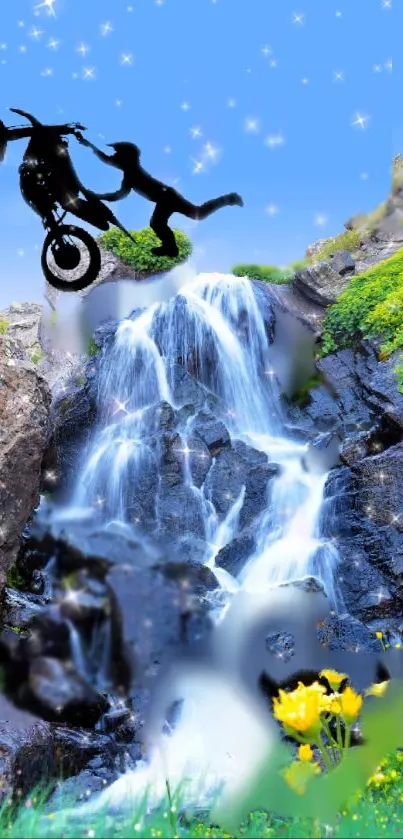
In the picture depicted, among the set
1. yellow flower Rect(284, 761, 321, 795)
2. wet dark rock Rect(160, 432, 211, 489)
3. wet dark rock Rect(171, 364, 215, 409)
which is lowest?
wet dark rock Rect(160, 432, 211, 489)

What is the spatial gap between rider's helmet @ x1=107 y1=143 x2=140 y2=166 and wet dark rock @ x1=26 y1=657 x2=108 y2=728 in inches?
211

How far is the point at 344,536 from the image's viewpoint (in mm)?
9602

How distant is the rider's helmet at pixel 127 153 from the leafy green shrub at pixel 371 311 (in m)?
10.5

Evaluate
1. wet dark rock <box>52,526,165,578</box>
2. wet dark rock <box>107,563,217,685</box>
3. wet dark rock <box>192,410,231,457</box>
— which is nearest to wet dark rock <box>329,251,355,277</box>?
wet dark rock <box>192,410,231,457</box>

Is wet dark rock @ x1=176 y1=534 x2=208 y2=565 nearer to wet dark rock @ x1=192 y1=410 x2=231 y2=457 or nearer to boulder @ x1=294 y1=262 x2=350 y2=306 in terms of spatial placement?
wet dark rock @ x1=192 y1=410 x2=231 y2=457

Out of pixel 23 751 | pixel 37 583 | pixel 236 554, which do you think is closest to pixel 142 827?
pixel 23 751

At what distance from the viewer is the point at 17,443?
701 cm

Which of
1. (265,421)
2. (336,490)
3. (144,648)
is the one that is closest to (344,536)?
(336,490)

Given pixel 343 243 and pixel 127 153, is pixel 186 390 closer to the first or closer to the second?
pixel 343 243

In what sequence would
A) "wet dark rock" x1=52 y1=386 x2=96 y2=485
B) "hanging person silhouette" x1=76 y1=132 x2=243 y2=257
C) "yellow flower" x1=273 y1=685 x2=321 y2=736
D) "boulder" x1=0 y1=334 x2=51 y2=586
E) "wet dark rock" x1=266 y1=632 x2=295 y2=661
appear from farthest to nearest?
"wet dark rock" x1=52 y1=386 x2=96 y2=485 < "wet dark rock" x1=266 y1=632 x2=295 y2=661 < "boulder" x1=0 y1=334 x2=51 y2=586 < "hanging person silhouette" x1=76 y1=132 x2=243 y2=257 < "yellow flower" x1=273 y1=685 x2=321 y2=736

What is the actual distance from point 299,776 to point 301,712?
0.39 metres

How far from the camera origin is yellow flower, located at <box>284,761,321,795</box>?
1780mm

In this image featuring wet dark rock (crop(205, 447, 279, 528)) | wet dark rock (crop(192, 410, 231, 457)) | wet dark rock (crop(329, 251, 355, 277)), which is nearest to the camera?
wet dark rock (crop(205, 447, 279, 528))

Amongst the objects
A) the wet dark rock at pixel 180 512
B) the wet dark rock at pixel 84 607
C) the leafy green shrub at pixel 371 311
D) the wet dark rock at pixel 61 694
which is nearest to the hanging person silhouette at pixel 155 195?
the wet dark rock at pixel 61 694
